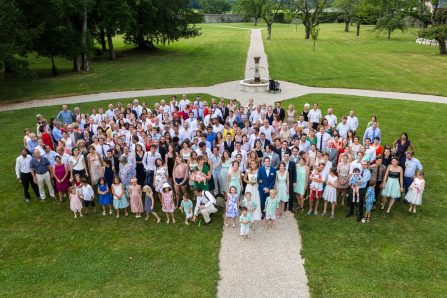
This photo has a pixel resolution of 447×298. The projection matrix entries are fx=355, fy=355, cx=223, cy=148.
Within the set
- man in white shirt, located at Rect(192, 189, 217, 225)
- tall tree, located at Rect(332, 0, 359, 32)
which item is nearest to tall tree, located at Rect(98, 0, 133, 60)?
man in white shirt, located at Rect(192, 189, 217, 225)

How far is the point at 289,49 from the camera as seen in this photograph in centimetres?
4438

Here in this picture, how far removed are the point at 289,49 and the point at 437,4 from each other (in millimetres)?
17161

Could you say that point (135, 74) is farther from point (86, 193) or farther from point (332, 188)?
point (332, 188)

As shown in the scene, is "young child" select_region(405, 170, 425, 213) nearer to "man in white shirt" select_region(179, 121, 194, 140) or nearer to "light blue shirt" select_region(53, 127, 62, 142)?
"man in white shirt" select_region(179, 121, 194, 140)

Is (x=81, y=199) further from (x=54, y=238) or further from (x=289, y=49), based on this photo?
(x=289, y=49)

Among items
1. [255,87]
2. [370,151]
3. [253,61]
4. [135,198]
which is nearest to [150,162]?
[135,198]

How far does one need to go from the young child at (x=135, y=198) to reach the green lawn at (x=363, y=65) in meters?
19.2

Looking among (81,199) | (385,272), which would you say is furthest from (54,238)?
(385,272)

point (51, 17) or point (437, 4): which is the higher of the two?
point (437, 4)

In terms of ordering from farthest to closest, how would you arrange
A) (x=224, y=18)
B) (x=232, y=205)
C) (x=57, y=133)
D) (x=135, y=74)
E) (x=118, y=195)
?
(x=224, y=18) < (x=135, y=74) < (x=57, y=133) < (x=118, y=195) < (x=232, y=205)

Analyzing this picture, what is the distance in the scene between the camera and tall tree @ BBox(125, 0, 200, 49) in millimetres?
37969

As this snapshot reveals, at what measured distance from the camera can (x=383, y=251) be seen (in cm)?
889

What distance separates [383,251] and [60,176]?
9517 millimetres

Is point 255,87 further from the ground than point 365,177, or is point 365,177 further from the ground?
point 255,87
